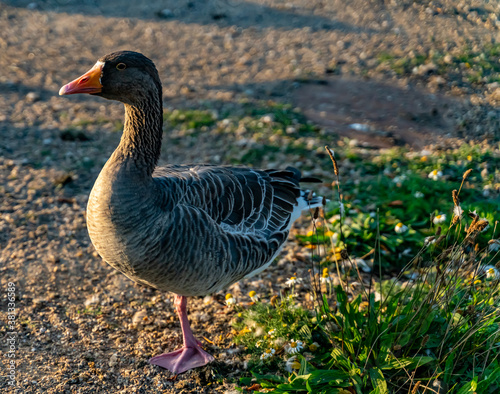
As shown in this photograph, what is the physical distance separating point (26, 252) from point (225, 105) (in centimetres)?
402

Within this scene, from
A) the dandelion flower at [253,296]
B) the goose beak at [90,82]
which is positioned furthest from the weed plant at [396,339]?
the goose beak at [90,82]

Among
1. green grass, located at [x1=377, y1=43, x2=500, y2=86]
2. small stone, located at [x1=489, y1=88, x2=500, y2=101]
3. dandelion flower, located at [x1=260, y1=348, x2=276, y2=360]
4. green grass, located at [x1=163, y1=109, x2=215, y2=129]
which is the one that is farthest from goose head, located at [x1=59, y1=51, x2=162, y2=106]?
green grass, located at [x1=377, y1=43, x2=500, y2=86]

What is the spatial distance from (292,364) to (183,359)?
88 cm

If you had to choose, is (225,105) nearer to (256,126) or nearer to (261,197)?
(256,126)

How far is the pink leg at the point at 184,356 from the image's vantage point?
3.93 m

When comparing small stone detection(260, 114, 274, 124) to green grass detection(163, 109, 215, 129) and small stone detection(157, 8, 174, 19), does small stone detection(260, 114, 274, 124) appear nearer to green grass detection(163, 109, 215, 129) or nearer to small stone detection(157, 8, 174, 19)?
green grass detection(163, 109, 215, 129)

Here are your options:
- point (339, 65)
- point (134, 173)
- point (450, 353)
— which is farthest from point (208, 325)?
point (339, 65)

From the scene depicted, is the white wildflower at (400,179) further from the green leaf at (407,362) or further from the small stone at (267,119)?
the green leaf at (407,362)

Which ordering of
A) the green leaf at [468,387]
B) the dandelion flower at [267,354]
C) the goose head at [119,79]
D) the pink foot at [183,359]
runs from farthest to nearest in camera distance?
the pink foot at [183,359] < the dandelion flower at [267,354] < the goose head at [119,79] < the green leaf at [468,387]

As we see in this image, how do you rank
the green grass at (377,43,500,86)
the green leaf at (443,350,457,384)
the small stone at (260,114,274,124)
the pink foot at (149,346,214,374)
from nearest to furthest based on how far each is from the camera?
the green leaf at (443,350,457,384)
the pink foot at (149,346,214,374)
the small stone at (260,114,274,124)
the green grass at (377,43,500,86)

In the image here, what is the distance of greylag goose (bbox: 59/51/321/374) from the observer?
3.44 meters

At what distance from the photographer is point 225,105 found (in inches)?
316

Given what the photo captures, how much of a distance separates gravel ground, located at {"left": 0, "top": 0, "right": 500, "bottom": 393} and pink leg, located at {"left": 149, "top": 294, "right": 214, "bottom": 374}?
3.2 inches

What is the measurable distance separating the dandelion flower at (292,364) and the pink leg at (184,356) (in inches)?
24.9
